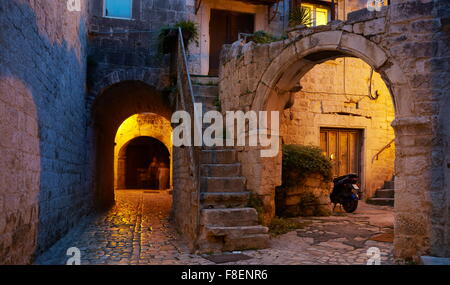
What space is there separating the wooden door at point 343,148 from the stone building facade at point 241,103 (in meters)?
4.70

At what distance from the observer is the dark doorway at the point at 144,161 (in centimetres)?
2133

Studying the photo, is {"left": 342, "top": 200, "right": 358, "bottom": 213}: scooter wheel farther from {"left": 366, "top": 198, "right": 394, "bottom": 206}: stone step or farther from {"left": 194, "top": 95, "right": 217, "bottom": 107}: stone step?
{"left": 194, "top": 95, "right": 217, "bottom": 107}: stone step

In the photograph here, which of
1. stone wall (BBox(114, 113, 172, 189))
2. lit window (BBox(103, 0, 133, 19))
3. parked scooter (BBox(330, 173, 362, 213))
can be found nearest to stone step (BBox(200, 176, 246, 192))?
parked scooter (BBox(330, 173, 362, 213))

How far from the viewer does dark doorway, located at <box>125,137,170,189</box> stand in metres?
21.3

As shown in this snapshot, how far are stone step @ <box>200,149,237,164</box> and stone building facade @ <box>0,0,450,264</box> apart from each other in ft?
0.57

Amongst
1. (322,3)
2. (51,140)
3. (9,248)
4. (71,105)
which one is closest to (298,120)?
(322,3)

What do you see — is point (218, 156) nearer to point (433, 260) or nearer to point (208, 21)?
point (433, 260)

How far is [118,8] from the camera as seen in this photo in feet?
34.2

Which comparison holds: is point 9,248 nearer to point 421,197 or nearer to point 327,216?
point 421,197

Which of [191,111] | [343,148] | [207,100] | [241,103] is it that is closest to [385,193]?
[343,148]

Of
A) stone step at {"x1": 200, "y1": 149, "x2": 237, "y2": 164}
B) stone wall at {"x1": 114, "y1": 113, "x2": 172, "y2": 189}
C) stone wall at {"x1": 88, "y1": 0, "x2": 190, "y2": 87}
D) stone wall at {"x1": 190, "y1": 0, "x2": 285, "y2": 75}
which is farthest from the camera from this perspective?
stone wall at {"x1": 114, "y1": 113, "x2": 172, "y2": 189}

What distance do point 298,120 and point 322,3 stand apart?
418 centimetres

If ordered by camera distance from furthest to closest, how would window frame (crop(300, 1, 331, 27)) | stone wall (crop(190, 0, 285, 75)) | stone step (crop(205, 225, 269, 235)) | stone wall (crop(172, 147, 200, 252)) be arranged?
window frame (crop(300, 1, 331, 27)) < stone wall (crop(190, 0, 285, 75)) < stone wall (crop(172, 147, 200, 252)) < stone step (crop(205, 225, 269, 235))
